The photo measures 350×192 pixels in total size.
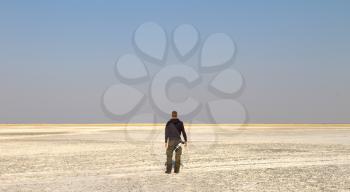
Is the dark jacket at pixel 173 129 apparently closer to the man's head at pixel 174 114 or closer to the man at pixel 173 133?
the man at pixel 173 133

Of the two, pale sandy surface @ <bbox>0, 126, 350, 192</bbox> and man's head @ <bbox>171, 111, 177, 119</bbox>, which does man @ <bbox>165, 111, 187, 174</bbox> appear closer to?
man's head @ <bbox>171, 111, 177, 119</bbox>

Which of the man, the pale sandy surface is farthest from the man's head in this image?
the pale sandy surface

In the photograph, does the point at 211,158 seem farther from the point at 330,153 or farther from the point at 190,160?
the point at 330,153

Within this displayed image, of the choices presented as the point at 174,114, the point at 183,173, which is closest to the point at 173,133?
the point at 174,114

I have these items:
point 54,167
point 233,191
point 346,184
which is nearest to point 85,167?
point 54,167

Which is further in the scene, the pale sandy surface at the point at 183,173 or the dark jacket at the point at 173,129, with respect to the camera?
the dark jacket at the point at 173,129

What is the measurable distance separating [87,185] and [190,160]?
7.65 metres

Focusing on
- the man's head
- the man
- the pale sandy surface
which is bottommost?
the pale sandy surface

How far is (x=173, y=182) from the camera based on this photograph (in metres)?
13.5

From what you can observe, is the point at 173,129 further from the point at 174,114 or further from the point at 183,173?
the point at 183,173

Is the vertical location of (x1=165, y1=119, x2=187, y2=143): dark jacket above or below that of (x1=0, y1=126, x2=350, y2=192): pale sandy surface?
above

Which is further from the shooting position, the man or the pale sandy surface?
the man

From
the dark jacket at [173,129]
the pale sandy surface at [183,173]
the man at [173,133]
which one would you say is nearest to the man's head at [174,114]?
the man at [173,133]

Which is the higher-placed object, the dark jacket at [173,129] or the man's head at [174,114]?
the man's head at [174,114]
